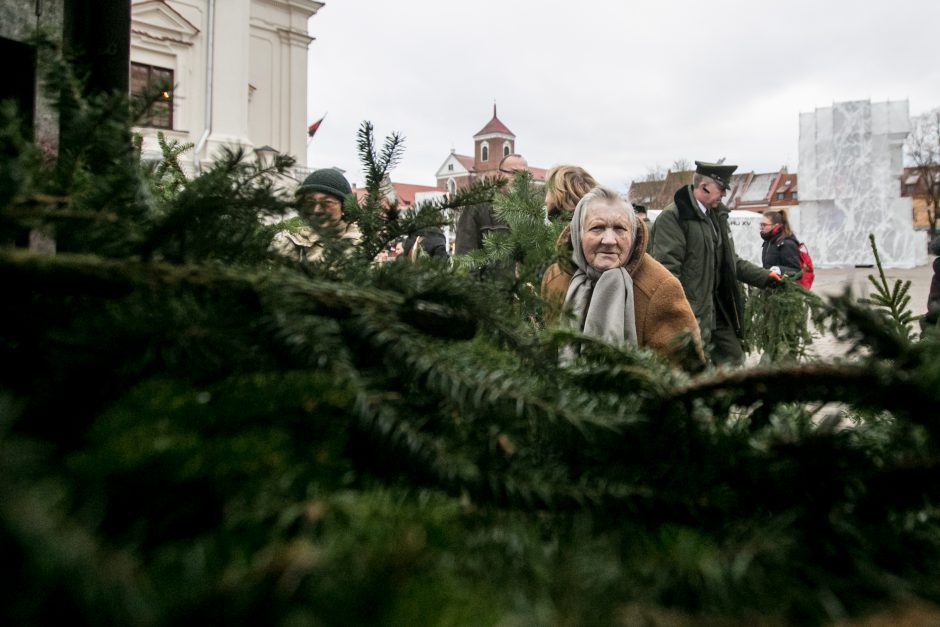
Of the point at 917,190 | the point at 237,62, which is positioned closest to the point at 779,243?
the point at 237,62

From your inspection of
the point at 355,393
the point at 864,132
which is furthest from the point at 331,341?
the point at 864,132

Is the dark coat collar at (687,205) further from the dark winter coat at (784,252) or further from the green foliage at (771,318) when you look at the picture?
the dark winter coat at (784,252)

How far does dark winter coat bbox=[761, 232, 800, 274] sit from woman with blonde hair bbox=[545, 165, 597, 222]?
488cm

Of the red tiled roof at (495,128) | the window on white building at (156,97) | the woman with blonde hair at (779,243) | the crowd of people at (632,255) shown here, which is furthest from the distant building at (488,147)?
the window on white building at (156,97)

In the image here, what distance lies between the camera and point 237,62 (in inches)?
763

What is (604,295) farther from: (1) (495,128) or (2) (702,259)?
(1) (495,128)

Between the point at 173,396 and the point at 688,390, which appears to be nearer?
the point at 173,396

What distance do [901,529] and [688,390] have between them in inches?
7.0

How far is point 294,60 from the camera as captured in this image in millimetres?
23406

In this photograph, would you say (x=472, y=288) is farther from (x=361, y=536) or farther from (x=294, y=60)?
(x=294, y=60)

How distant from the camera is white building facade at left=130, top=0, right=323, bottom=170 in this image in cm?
1764

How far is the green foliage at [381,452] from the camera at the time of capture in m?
0.32

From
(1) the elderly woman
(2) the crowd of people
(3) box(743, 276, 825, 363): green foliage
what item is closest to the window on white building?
(2) the crowd of people

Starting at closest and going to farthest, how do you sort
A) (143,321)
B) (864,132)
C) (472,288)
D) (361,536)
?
(361,536) < (143,321) < (472,288) < (864,132)
